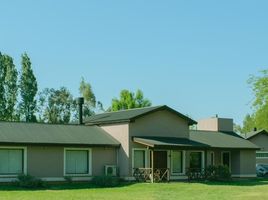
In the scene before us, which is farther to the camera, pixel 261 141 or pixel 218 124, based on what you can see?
pixel 261 141

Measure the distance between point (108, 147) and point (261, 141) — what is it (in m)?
22.4

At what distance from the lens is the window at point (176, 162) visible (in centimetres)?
3947

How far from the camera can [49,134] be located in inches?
1410

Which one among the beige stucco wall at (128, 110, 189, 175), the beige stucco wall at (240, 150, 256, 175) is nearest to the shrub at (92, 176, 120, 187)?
the beige stucco wall at (128, 110, 189, 175)

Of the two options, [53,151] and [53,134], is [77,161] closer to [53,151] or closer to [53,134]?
[53,151]

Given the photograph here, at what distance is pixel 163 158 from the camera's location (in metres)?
38.9

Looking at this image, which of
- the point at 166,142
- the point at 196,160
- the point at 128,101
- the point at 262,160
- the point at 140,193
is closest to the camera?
the point at 140,193

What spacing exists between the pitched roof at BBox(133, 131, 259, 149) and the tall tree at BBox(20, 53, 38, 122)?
2461 cm

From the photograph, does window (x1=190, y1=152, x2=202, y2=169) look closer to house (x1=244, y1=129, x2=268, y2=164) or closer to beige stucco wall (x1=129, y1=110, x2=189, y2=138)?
beige stucco wall (x1=129, y1=110, x2=189, y2=138)

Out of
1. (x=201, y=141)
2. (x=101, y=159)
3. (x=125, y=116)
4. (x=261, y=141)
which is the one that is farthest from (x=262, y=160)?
(x=101, y=159)

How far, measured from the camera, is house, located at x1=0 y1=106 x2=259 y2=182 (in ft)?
110

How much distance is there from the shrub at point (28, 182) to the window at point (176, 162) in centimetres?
1053

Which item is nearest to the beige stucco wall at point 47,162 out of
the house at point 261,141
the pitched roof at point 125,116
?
the pitched roof at point 125,116

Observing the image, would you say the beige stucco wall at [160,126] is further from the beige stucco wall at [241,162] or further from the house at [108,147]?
the beige stucco wall at [241,162]
